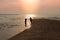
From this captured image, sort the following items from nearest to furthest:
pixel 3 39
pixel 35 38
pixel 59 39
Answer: pixel 59 39
pixel 35 38
pixel 3 39

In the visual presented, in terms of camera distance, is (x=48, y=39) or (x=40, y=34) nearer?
(x=48, y=39)

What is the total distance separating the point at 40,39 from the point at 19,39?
203 cm

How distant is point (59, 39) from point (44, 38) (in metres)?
1.50

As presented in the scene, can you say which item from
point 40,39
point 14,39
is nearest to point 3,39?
point 14,39

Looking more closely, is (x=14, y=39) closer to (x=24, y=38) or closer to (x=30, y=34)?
(x=24, y=38)

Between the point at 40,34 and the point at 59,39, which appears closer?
the point at 59,39

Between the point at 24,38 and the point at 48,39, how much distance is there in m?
2.36

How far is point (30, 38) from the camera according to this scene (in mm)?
14836

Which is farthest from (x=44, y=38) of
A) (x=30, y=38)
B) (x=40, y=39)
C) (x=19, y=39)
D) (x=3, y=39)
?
(x=3, y=39)

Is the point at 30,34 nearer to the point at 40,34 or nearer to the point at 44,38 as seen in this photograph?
the point at 40,34

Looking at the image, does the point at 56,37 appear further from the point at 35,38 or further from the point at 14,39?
the point at 14,39

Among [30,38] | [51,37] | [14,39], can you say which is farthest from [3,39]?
[51,37]

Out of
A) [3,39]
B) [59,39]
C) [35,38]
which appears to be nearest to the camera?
[59,39]

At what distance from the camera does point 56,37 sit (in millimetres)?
14570
